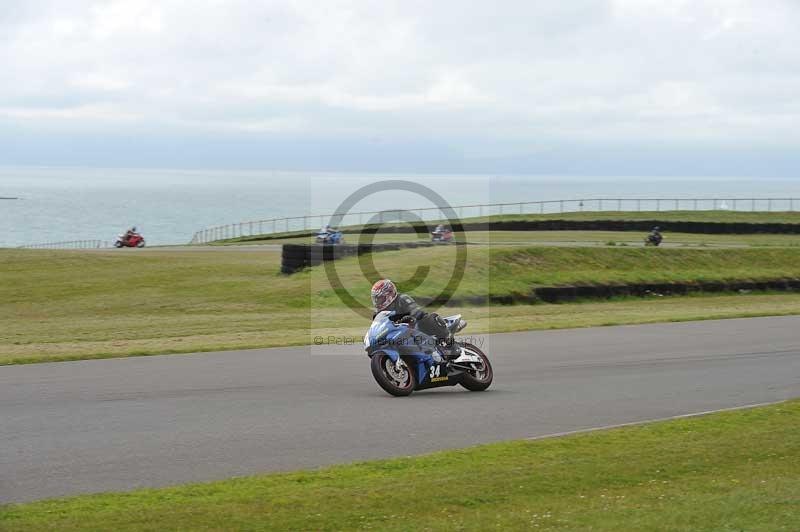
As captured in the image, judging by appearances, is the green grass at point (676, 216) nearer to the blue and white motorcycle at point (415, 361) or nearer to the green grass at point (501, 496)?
the blue and white motorcycle at point (415, 361)

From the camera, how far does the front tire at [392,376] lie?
12656mm

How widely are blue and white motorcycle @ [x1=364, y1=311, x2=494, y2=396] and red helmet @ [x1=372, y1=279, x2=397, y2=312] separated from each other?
0.40 ft

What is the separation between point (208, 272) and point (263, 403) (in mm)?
24461

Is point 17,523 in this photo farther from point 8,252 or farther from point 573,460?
point 8,252

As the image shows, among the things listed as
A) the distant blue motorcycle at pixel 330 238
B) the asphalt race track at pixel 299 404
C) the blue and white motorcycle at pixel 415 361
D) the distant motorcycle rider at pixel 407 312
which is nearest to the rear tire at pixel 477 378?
the blue and white motorcycle at pixel 415 361

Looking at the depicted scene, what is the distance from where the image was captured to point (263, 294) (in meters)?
30.0

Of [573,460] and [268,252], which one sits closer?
[573,460]

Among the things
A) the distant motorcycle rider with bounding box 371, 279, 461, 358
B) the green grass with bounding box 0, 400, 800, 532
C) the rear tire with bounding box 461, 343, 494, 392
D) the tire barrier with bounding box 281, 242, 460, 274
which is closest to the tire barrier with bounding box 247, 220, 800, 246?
the tire barrier with bounding box 281, 242, 460, 274

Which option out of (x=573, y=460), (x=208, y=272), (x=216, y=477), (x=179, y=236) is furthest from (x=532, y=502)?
(x=179, y=236)

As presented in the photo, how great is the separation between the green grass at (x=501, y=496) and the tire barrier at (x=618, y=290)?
18.6 meters

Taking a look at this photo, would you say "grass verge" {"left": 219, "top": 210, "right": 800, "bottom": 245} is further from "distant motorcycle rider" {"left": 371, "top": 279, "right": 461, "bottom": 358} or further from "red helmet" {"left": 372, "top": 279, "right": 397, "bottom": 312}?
"red helmet" {"left": 372, "top": 279, "right": 397, "bottom": 312}

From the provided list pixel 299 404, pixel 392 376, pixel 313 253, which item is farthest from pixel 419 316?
pixel 313 253

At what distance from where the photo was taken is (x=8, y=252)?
4059 cm

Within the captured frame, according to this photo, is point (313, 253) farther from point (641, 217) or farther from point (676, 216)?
point (676, 216)
